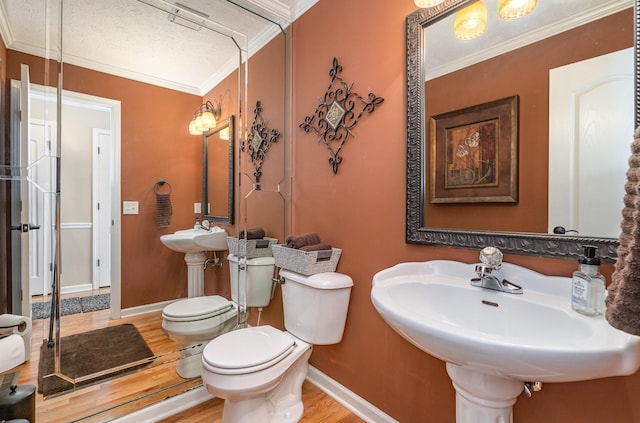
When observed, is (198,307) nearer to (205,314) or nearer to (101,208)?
(205,314)

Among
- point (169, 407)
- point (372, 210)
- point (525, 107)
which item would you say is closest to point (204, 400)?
point (169, 407)

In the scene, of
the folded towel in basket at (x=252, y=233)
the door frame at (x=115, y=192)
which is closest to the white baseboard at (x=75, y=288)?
the door frame at (x=115, y=192)

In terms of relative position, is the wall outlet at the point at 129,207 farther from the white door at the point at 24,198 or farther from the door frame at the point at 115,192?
the white door at the point at 24,198

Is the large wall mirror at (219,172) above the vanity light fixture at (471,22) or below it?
below

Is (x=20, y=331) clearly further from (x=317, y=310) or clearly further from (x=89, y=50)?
(x=89, y=50)

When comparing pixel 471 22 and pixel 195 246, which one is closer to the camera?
pixel 471 22

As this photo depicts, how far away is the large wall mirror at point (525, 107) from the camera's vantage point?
0.88m

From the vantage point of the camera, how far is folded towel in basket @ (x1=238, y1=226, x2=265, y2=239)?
204 cm

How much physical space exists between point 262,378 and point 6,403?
1031mm

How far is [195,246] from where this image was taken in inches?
82.8

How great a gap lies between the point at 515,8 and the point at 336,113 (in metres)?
0.93

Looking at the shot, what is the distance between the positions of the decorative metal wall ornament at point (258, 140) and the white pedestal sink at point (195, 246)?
1.61ft

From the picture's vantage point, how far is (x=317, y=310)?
156 centimetres

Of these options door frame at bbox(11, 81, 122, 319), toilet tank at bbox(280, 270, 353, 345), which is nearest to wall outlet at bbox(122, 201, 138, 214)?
door frame at bbox(11, 81, 122, 319)
